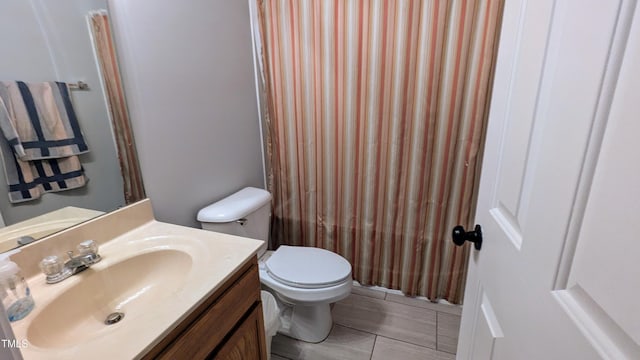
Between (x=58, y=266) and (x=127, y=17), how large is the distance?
88cm

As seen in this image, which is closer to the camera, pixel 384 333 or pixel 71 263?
pixel 71 263

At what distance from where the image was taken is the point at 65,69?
0.92 metres

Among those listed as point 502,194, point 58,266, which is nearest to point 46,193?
point 58,266

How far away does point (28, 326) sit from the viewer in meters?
0.67

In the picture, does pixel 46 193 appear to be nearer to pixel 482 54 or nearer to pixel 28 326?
pixel 28 326

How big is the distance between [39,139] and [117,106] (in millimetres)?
280

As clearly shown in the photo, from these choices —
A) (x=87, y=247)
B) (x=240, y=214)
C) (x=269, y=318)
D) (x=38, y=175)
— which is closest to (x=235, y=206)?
(x=240, y=214)

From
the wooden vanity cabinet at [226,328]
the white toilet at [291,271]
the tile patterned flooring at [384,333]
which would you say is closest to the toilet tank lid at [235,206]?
the white toilet at [291,271]

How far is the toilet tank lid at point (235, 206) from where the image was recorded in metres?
1.41

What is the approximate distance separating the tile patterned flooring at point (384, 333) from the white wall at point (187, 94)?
97cm

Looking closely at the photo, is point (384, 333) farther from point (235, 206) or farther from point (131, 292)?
point (131, 292)

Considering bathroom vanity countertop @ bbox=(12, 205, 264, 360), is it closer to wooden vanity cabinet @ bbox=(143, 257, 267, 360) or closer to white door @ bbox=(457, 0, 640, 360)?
wooden vanity cabinet @ bbox=(143, 257, 267, 360)

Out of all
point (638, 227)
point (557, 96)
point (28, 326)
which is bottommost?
point (28, 326)

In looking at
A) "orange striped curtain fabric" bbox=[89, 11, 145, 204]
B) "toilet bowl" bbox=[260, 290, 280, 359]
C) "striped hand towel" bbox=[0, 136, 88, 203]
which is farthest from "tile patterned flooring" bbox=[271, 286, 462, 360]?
"striped hand towel" bbox=[0, 136, 88, 203]
